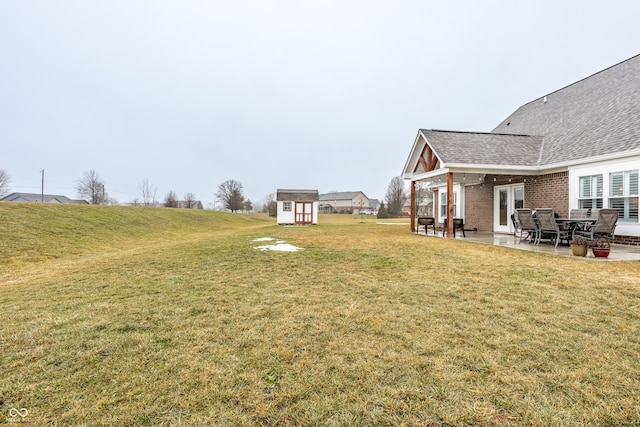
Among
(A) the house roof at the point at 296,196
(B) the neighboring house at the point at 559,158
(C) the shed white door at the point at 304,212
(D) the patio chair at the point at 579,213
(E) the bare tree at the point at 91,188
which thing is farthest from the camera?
(E) the bare tree at the point at 91,188

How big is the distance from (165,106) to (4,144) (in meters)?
37.5

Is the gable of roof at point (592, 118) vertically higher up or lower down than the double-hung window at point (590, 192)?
higher up

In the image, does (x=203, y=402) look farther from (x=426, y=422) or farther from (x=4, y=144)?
(x=4, y=144)

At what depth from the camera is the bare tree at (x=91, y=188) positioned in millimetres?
54906

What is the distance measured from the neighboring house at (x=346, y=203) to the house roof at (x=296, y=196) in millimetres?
56962

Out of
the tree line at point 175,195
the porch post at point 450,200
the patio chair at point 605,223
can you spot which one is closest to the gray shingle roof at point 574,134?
the porch post at point 450,200

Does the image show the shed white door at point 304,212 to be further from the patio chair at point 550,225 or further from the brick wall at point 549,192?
the patio chair at point 550,225

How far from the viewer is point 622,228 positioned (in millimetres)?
9219

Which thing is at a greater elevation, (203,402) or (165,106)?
(165,106)

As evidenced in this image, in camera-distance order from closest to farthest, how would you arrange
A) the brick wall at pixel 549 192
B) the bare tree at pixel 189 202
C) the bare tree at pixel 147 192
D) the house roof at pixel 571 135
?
1. the house roof at pixel 571 135
2. the brick wall at pixel 549 192
3. the bare tree at pixel 189 202
4. the bare tree at pixel 147 192

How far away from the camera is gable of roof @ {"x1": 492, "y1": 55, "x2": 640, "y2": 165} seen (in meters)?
9.80

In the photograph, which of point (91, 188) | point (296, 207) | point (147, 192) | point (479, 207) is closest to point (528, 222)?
point (479, 207)

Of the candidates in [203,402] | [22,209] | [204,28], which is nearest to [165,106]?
[204,28]

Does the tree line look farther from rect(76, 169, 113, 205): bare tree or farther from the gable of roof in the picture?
the gable of roof
